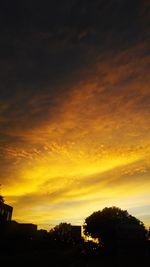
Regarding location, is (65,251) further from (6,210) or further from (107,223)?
(107,223)

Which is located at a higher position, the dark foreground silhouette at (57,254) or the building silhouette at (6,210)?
the building silhouette at (6,210)

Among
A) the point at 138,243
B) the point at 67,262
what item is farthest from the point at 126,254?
the point at 67,262

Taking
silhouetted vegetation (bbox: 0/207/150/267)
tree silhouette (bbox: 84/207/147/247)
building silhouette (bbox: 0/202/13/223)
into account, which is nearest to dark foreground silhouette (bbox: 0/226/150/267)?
silhouetted vegetation (bbox: 0/207/150/267)

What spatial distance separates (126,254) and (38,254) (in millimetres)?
15623

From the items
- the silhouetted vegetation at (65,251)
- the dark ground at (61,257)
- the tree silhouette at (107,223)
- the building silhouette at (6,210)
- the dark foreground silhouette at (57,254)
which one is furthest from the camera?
the tree silhouette at (107,223)

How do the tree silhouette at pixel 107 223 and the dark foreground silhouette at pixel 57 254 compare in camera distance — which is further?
the tree silhouette at pixel 107 223

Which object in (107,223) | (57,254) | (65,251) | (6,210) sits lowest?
(57,254)

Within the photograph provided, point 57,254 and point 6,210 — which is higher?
point 6,210

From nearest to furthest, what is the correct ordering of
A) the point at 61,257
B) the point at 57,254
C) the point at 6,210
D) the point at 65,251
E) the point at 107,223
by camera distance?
the point at 61,257 → the point at 57,254 → the point at 65,251 → the point at 6,210 → the point at 107,223

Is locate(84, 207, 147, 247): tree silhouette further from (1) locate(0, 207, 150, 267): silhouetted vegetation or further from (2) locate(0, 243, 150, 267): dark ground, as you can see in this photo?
(2) locate(0, 243, 150, 267): dark ground

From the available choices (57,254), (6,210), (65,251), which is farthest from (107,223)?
(57,254)

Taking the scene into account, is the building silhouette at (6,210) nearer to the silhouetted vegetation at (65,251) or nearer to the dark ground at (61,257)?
the silhouetted vegetation at (65,251)

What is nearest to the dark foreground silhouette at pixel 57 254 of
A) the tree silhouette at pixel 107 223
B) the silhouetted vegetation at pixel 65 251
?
the silhouetted vegetation at pixel 65 251

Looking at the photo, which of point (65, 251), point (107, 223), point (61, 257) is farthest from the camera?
point (107, 223)
